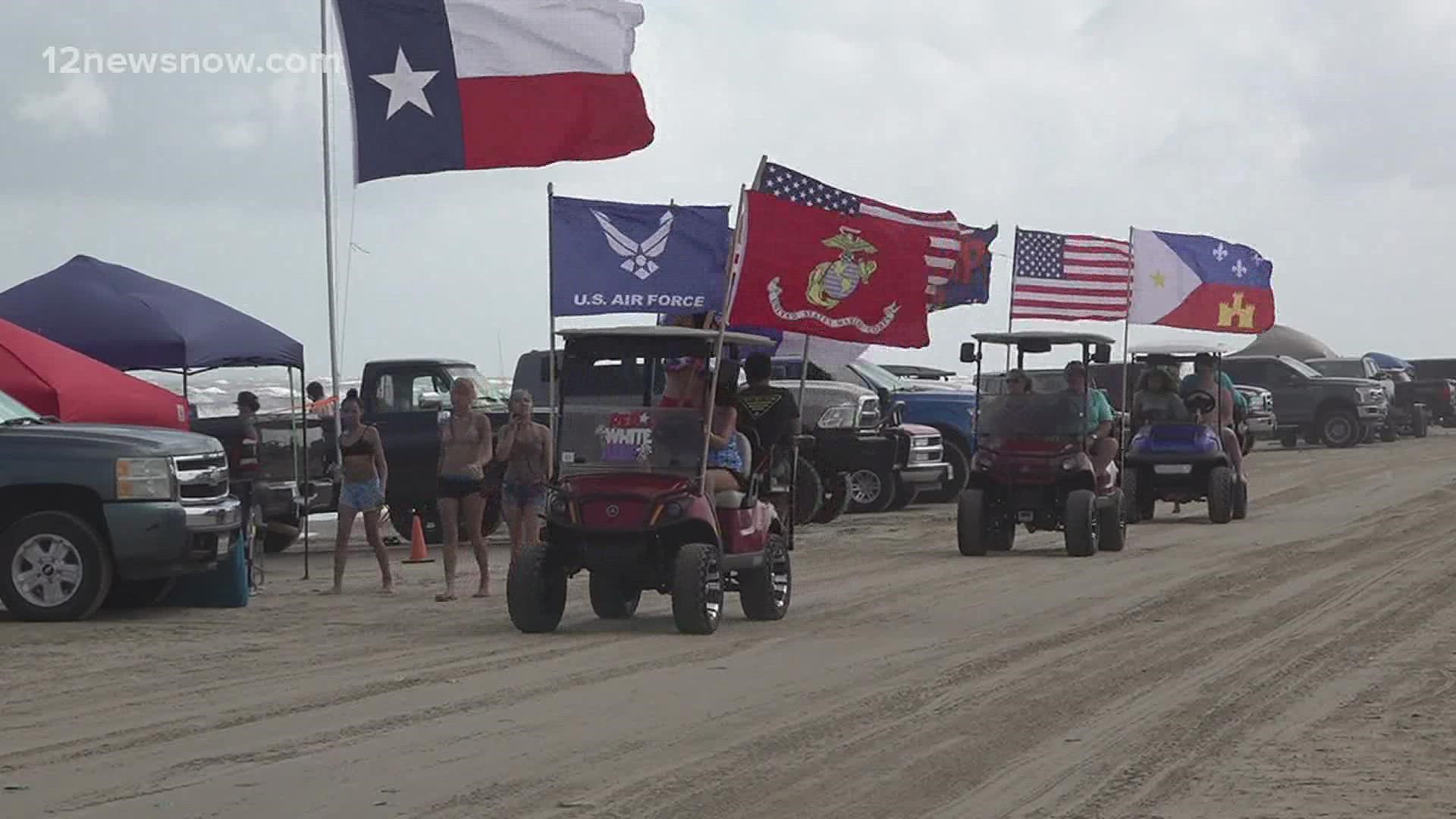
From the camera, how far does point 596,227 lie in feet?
64.5

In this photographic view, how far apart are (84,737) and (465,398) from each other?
7225 mm

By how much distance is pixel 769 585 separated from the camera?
14.8 m

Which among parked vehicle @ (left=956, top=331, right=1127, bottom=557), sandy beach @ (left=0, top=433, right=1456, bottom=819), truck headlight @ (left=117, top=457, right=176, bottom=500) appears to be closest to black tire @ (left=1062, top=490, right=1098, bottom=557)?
parked vehicle @ (left=956, top=331, right=1127, bottom=557)

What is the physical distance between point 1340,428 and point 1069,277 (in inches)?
827

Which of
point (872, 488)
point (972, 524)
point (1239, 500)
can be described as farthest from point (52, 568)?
point (1239, 500)

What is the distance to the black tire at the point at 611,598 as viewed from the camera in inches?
596

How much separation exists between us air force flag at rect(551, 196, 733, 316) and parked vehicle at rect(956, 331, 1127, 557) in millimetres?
2645

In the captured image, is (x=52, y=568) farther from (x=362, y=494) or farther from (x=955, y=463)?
(x=955, y=463)

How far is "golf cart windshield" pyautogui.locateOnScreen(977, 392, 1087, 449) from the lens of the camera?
20844 millimetres

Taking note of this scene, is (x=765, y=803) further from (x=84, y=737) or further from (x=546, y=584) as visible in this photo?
(x=546, y=584)

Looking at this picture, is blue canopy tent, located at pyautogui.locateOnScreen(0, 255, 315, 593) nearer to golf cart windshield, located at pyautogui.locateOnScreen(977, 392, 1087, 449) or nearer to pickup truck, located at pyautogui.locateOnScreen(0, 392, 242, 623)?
pickup truck, located at pyautogui.locateOnScreen(0, 392, 242, 623)

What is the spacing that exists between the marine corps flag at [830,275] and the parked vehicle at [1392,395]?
36.3m

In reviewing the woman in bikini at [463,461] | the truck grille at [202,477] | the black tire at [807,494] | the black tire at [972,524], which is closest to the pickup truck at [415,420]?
the black tire at [807,494]

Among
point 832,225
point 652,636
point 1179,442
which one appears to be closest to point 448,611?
point 652,636
